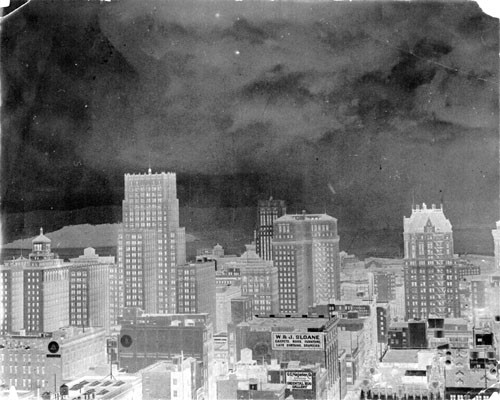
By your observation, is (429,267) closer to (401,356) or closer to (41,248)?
(401,356)

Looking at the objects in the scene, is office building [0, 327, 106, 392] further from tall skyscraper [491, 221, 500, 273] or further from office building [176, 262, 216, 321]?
tall skyscraper [491, 221, 500, 273]

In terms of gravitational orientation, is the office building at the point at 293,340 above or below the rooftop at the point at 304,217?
below

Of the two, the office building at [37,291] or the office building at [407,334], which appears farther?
the office building at [37,291]

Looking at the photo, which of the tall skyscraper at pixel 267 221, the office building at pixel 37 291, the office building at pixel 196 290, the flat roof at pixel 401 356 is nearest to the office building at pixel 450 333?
the flat roof at pixel 401 356

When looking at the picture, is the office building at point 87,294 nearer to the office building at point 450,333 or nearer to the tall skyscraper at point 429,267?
the tall skyscraper at point 429,267

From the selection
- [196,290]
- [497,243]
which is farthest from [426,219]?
[196,290]

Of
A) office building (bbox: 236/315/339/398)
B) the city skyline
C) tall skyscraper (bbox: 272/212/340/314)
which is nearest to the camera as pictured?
office building (bbox: 236/315/339/398)

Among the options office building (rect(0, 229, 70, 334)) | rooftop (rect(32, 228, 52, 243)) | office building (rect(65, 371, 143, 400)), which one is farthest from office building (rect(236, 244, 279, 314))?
rooftop (rect(32, 228, 52, 243))
